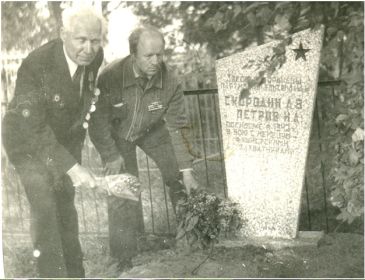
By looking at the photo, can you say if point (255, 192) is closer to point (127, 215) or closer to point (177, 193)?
point (177, 193)

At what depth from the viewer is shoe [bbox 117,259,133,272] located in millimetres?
4047

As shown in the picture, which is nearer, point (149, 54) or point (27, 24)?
point (149, 54)

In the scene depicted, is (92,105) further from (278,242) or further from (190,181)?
(278,242)

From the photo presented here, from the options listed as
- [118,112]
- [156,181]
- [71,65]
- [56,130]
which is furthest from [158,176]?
[71,65]

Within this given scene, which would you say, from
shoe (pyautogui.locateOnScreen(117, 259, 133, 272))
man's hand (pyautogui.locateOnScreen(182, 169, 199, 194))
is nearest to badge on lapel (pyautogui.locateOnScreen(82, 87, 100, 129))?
man's hand (pyautogui.locateOnScreen(182, 169, 199, 194))

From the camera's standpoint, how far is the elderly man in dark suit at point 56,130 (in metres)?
3.90

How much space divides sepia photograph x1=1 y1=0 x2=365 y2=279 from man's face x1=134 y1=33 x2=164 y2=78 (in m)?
0.01

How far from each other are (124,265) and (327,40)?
7.27 feet

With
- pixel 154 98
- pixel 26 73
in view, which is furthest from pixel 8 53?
pixel 154 98

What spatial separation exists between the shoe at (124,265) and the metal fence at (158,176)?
27cm

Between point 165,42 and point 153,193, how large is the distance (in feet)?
3.72

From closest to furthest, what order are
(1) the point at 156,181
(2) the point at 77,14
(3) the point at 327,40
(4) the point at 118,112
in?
(3) the point at 327,40, (2) the point at 77,14, (4) the point at 118,112, (1) the point at 156,181

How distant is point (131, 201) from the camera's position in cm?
410

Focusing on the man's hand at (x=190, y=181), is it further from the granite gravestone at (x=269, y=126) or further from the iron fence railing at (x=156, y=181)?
the granite gravestone at (x=269, y=126)
